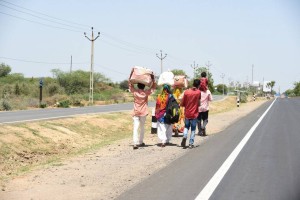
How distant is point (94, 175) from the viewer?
359 inches

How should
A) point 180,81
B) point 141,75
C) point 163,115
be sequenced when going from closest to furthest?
point 141,75 → point 163,115 → point 180,81

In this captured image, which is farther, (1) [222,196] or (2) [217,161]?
(2) [217,161]

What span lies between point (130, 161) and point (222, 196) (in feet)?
12.7

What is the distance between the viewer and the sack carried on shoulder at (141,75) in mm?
12727

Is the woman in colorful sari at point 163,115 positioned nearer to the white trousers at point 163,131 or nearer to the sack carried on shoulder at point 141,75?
the white trousers at point 163,131

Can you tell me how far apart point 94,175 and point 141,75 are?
4284mm

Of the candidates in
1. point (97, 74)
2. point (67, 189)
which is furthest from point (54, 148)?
point (97, 74)

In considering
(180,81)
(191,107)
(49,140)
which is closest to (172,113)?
(191,107)

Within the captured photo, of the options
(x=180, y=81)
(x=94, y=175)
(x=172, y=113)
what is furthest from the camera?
(x=180, y=81)

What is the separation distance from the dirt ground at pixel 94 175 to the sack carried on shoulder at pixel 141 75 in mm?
1846

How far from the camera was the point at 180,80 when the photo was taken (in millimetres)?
15445

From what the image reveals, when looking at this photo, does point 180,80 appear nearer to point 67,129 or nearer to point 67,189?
point 67,129

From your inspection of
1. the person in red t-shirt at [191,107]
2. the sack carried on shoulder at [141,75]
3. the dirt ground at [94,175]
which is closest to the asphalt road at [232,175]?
the dirt ground at [94,175]

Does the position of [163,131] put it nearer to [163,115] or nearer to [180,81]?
[163,115]
